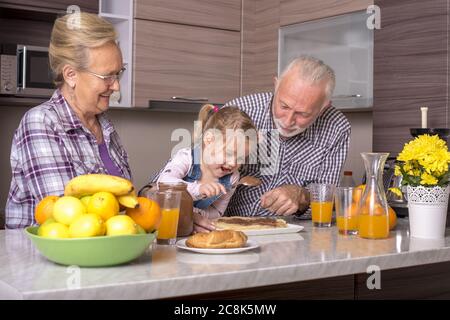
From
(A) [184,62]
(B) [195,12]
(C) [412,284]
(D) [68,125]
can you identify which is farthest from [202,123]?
(B) [195,12]

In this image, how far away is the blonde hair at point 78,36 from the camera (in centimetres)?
191

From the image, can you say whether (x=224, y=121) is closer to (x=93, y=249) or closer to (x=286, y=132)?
(x=286, y=132)

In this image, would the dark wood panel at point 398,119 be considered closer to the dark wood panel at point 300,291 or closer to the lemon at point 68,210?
the dark wood panel at point 300,291

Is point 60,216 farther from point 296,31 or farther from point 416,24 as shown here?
point 296,31

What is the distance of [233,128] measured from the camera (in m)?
2.16

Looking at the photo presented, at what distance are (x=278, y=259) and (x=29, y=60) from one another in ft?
7.88

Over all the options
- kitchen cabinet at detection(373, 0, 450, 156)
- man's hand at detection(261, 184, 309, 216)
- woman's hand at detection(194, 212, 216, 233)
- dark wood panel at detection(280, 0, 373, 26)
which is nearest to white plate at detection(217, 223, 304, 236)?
woman's hand at detection(194, 212, 216, 233)

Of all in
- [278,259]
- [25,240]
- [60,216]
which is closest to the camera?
[60,216]

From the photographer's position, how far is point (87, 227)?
1.19 m

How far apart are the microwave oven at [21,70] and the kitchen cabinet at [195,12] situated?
2.20 feet

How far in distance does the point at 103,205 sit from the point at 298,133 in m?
1.38

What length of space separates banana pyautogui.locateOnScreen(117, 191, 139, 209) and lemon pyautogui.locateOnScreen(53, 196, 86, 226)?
0.28ft

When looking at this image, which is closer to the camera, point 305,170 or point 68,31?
point 68,31
